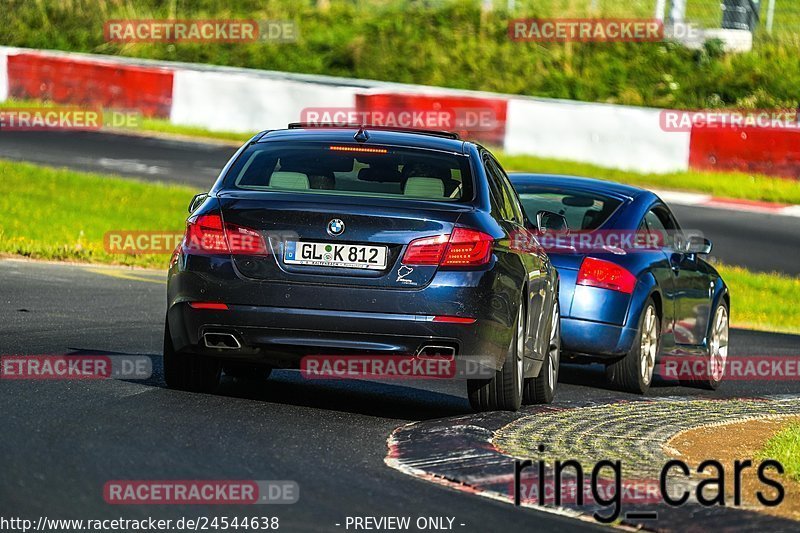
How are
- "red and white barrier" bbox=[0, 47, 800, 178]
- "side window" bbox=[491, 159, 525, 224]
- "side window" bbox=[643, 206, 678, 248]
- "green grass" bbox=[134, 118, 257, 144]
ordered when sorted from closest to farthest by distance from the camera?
"side window" bbox=[491, 159, 525, 224], "side window" bbox=[643, 206, 678, 248], "red and white barrier" bbox=[0, 47, 800, 178], "green grass" bbox=[134, 118, 257, 144]

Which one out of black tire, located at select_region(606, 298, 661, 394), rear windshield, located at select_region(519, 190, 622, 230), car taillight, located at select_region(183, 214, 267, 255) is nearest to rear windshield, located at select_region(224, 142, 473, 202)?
car taillight, located at select_region(183, 214, 267, 255)

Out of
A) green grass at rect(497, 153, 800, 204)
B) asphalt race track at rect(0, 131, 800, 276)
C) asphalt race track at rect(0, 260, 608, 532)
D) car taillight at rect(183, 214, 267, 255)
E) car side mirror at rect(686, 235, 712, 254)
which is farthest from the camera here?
green grass at rect(497, 153, 800, 204)

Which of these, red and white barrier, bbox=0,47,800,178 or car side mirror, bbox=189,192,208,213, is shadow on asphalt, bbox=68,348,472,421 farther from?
red and white barrier, bbox=0,47,800,178

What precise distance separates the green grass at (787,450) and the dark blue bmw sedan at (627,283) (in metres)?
2.04

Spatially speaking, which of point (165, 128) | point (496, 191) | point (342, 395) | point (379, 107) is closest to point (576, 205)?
point (496, 191)

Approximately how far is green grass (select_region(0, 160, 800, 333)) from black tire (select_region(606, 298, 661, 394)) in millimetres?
5944

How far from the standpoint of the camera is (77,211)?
2012 cm

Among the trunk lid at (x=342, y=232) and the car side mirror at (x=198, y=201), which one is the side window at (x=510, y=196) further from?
the car side mirror at (x=198, y=201)

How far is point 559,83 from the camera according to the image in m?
34.8

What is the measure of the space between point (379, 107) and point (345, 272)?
2105cm

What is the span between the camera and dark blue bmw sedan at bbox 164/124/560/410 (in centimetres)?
846

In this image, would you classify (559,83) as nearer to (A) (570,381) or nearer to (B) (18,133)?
(B) (18,133)

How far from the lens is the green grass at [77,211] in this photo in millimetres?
17578

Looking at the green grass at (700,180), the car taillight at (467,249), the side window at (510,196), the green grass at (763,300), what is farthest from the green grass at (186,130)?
the car taillight at (467,249)
